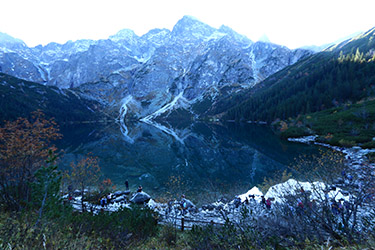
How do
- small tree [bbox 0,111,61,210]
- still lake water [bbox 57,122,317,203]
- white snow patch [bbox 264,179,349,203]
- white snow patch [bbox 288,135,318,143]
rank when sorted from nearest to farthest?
white snow patch [bbox 264,179,349,203] < small tree [bbox 0,111,61,210] < still lake water [bbox 57,122,317,203] < white snow patch [bbox 288,135,318,143]

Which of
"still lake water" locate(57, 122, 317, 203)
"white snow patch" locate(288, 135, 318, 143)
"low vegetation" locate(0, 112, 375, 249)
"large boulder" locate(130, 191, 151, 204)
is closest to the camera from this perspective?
"low vegetation" locate(0, 112, 375, 249)

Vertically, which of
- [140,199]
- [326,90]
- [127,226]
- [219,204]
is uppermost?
[326,90]

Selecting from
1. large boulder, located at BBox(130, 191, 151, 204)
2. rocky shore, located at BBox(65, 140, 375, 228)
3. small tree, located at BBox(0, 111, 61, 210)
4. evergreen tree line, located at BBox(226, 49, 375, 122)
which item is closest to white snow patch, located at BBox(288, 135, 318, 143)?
rocky shore, located at BBox(65, 140, 375, 228)

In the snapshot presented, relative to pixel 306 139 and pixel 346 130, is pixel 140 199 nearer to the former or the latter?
pixel 306 139

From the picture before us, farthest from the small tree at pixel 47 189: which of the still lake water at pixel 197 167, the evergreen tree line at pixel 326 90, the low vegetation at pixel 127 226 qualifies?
the evergreen tree line at pixel 326 90

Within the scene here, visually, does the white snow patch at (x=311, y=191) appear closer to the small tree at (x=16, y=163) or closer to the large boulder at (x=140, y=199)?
the large boulder at (x=140, y=199)

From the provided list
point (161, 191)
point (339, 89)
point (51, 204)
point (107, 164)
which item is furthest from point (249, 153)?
point (339, 89)

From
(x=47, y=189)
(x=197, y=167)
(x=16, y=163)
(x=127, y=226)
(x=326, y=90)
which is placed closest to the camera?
(x=47, y=189)

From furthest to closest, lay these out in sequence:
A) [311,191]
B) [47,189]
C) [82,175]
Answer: [82,175]
[311,191]
[47,189]

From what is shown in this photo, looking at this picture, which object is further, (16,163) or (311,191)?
(311,191)

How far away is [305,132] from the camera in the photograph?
6056 centimetres

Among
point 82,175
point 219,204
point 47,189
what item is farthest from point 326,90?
point 47,189

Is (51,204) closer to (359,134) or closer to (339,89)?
(359,134)

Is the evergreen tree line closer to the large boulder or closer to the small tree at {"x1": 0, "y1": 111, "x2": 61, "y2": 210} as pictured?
the large boulder
